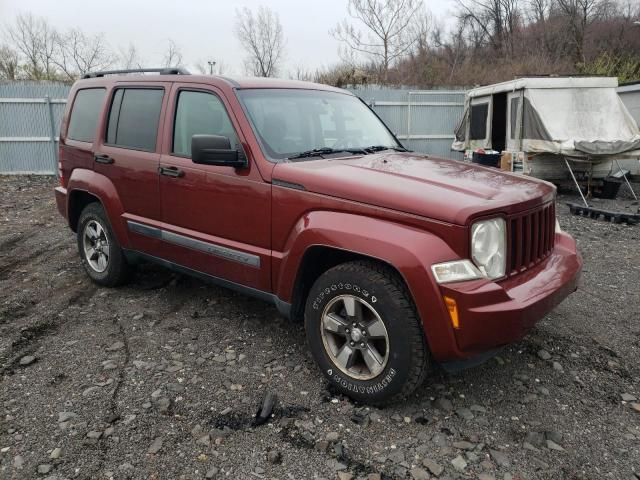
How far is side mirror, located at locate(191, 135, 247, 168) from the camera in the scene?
3.33 meters

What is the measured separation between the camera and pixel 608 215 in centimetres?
845

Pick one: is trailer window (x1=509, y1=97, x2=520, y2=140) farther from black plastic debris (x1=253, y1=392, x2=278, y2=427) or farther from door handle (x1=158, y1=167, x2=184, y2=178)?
black plastic debris (x1=253, y1=392, x2=278, y2=427)

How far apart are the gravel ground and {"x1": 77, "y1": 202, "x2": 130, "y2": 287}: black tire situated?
0.20m

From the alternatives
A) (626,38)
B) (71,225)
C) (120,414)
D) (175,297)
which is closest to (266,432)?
(120,414)

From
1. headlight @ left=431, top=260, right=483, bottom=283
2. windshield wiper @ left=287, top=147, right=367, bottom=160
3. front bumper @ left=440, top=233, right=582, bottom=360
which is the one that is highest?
windshield wiper @ left=287, top=147, right=367, bottom=160

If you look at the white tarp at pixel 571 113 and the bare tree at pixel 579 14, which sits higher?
the bare tree at pixel 579 14

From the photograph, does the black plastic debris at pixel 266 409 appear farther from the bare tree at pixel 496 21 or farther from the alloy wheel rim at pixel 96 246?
the bare tree at pixel 496 21

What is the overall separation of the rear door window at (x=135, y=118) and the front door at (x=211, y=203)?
223mm

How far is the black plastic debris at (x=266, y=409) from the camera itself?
2.94m

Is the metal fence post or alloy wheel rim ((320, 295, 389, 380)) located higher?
the metal fence post

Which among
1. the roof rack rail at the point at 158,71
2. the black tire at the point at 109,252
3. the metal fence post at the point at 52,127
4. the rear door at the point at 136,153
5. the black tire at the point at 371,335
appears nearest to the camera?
the black tire at the point at 371,335

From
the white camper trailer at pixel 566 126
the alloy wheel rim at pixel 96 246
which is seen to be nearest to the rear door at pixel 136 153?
the alloy wheel rim at pixel 96 246

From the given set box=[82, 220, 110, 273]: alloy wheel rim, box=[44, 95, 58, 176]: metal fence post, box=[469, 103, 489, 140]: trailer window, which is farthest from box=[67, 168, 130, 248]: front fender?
box=[469, 103, 489, 140]: trailer window

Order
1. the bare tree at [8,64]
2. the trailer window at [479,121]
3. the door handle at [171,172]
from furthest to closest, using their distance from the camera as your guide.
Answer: the bare tree at [8,64] < the trailer window at [479,121] < the door handle at [171,172]
